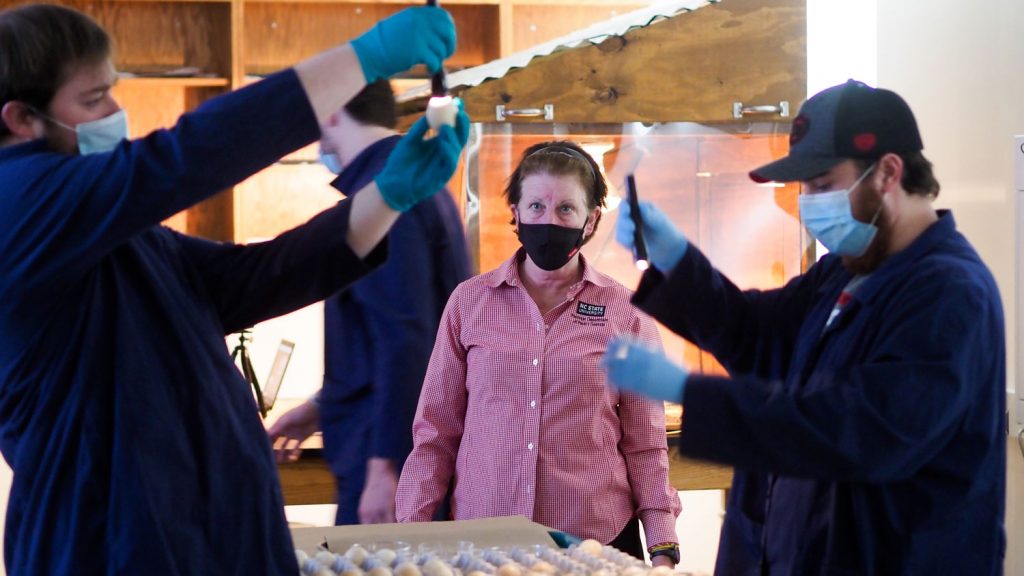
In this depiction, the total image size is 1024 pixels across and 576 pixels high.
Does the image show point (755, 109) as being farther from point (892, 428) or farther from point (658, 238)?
point (892, 428)

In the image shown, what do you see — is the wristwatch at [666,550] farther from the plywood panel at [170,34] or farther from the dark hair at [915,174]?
the plywood panel at [170,34]

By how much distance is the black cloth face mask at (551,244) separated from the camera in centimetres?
248

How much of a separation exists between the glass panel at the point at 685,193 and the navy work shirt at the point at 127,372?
2104 mm

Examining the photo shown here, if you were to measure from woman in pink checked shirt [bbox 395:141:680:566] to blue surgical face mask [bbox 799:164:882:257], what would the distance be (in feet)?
2.48

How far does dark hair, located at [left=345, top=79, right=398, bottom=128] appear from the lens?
2363mm

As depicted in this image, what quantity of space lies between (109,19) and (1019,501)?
13.5 ft

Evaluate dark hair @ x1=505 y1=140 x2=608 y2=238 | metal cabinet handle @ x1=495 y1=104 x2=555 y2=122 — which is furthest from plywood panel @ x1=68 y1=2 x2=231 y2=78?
dark hair @ x1=505 y1=140 x2=608 y2=238

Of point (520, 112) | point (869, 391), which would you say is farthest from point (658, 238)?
point (520, 112)

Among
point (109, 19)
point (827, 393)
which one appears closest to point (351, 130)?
point (827, 393)

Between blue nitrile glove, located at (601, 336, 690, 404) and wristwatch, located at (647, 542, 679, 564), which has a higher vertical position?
blue nitrile glove, located at (601, 336, 690, 404)

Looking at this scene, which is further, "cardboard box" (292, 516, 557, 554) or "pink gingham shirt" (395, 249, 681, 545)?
"pink gingham shirt" (395, 249, 681, 545)

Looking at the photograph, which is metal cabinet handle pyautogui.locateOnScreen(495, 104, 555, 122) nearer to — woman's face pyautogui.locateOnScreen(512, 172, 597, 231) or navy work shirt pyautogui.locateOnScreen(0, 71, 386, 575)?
woman's face pyautogui.locateOnScreen(512, 172, 597, 231)

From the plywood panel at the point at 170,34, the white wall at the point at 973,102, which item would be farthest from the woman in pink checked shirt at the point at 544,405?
the plywood panel at the point at 170,34

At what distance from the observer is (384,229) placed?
1557 millimetres
